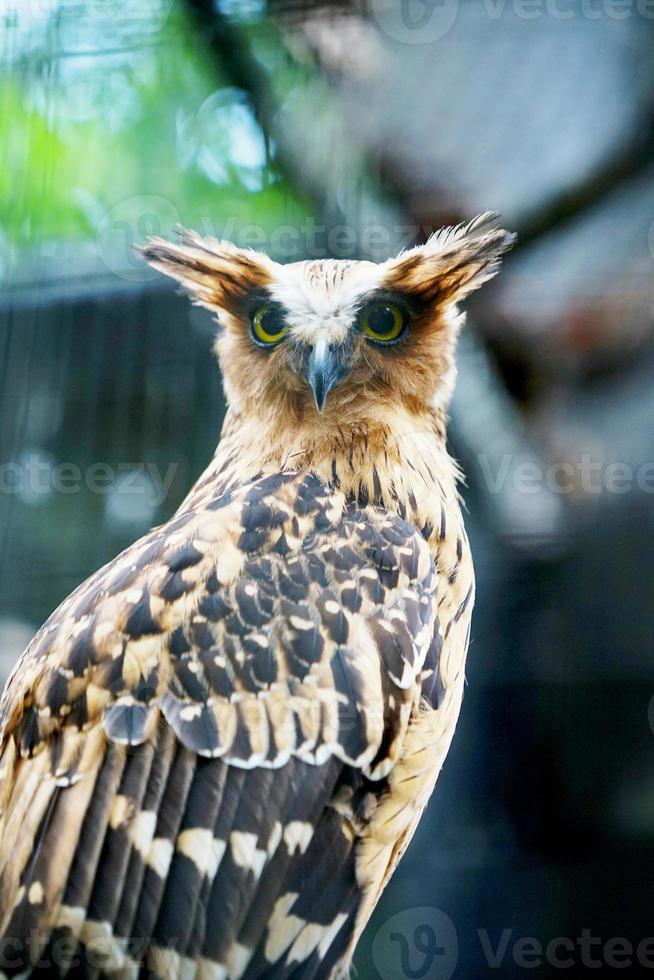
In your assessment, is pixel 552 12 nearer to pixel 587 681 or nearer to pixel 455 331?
pixel 455 331

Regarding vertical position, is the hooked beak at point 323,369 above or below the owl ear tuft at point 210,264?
below

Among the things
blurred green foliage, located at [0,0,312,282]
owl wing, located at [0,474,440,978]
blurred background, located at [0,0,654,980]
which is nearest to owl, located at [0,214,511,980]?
owl wing, located at [0,474,440,978]

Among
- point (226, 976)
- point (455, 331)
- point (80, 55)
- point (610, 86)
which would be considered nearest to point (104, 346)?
point (80, 55)

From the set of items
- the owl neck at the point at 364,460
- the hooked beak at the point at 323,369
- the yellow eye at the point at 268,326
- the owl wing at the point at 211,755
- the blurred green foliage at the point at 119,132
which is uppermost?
the blurred green foliage at the point at 119,132

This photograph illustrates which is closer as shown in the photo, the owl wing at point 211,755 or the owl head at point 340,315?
the owl wing at point 211,755

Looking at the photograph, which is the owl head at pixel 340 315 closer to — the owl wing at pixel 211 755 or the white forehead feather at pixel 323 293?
the white forehead feather at pixel 323 293

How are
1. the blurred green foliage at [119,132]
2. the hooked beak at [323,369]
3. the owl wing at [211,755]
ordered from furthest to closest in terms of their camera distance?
1. the blurred green foliage at [119,132]
2. the hooked beak at [323,369]
3. the owl wing at [211,755]

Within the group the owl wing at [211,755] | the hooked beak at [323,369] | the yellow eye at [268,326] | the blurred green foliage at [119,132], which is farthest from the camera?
the blurred green foliage at [119,132]

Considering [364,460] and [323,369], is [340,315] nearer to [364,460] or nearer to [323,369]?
[323,369]

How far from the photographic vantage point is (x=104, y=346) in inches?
84.0

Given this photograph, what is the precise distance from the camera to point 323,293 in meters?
1.35

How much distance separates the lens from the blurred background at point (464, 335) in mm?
1838

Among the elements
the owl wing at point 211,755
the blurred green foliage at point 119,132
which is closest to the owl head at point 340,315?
the owl wing at point 211,755

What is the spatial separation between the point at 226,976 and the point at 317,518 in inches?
21.6
